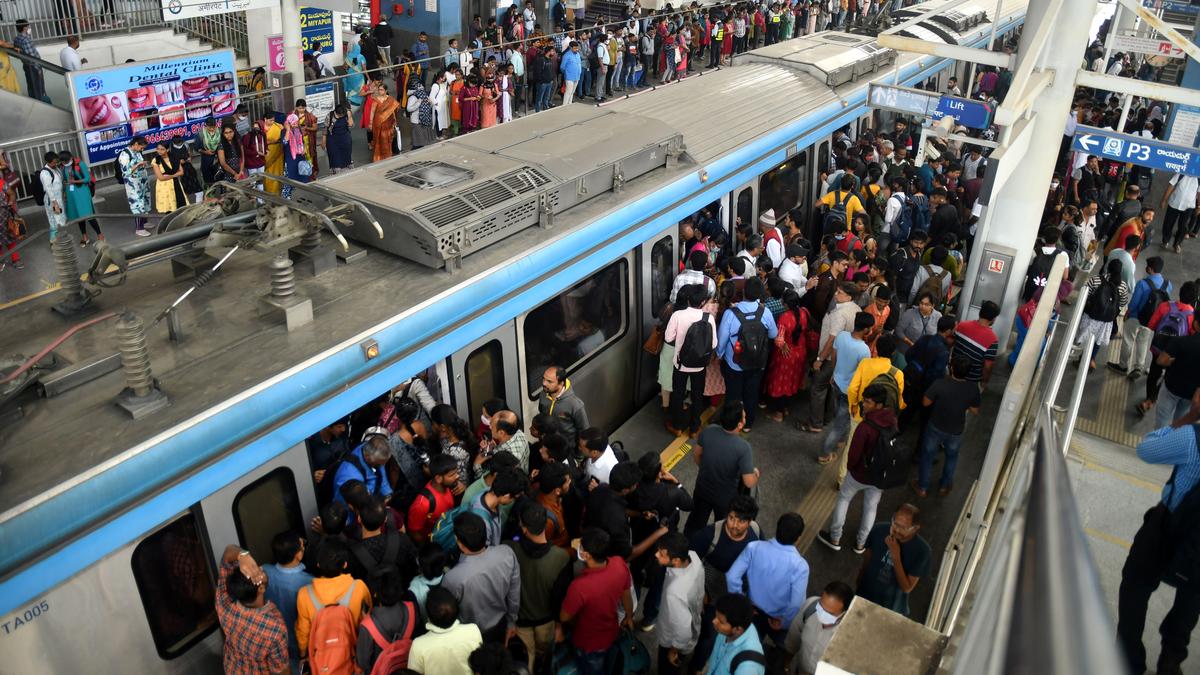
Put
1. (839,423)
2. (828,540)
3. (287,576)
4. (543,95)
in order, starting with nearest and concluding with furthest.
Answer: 1. (287,576)
2. (828,540)
3. (839,423)
4. (543,95)

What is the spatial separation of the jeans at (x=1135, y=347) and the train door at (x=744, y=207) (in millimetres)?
4134

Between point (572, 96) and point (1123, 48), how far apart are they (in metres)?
10.9

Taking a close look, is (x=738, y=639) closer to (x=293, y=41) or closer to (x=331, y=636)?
(x=331, y=636)

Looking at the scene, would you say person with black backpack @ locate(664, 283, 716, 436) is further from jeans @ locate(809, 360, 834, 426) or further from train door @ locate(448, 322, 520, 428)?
train door @ locate(448, 322, 520, 428)

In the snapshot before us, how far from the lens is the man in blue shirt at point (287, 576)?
4.88 meters

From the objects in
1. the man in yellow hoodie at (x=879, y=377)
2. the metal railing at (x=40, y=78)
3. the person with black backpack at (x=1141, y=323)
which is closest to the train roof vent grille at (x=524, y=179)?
the man in yellow hoodie at (x=879, y=377)

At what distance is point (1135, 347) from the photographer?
32.0ft

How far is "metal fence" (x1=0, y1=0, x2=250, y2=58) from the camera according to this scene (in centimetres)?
1552

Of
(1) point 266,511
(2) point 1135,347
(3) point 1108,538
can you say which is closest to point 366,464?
(1) point 266,511

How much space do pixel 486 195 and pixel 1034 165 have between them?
18.7 ft

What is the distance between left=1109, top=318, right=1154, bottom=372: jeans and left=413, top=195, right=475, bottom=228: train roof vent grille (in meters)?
7.26

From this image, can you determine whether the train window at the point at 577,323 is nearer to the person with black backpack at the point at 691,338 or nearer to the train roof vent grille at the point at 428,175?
the person with black backpack at the point at 691,338

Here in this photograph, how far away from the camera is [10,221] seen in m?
11.4

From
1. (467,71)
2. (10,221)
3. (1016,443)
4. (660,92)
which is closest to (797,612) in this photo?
(1016,443)
